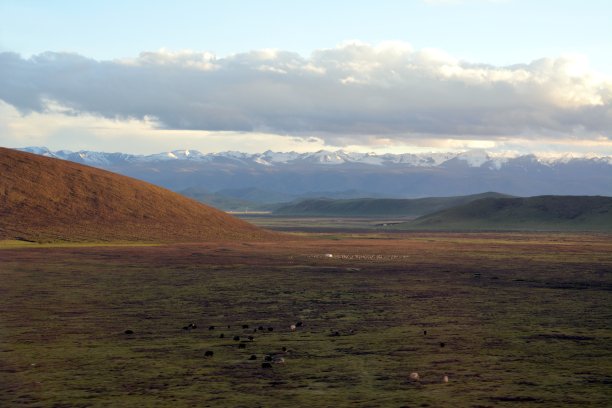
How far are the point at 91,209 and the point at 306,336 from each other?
108472mm

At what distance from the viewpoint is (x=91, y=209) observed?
455ft

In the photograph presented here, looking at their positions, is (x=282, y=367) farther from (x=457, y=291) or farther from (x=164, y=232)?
(x=164, y=232)

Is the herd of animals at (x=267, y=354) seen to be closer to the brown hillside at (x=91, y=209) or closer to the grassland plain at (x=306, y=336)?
the grassland plain at (x=306, y=336)

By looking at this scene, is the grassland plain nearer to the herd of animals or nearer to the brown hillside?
the herd of animals

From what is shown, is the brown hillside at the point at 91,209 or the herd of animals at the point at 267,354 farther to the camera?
the brown hillside at the point at 91,209

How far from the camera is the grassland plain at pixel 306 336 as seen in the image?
82.2 feet

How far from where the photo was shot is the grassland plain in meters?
25.1

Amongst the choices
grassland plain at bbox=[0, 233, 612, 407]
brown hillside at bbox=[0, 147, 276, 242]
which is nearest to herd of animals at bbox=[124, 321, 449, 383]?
grassland plain at bbox=[0, 233, 612, 407]

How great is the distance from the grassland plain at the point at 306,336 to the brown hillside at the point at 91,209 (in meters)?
50.2

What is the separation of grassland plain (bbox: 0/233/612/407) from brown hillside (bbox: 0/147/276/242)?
165ft

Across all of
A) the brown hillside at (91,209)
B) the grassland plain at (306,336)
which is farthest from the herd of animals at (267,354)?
the brown hillside at (91,209)

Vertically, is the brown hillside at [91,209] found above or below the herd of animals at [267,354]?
above

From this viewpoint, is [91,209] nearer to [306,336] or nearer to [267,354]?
[306,336]

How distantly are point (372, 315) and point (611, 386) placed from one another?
739 inches
